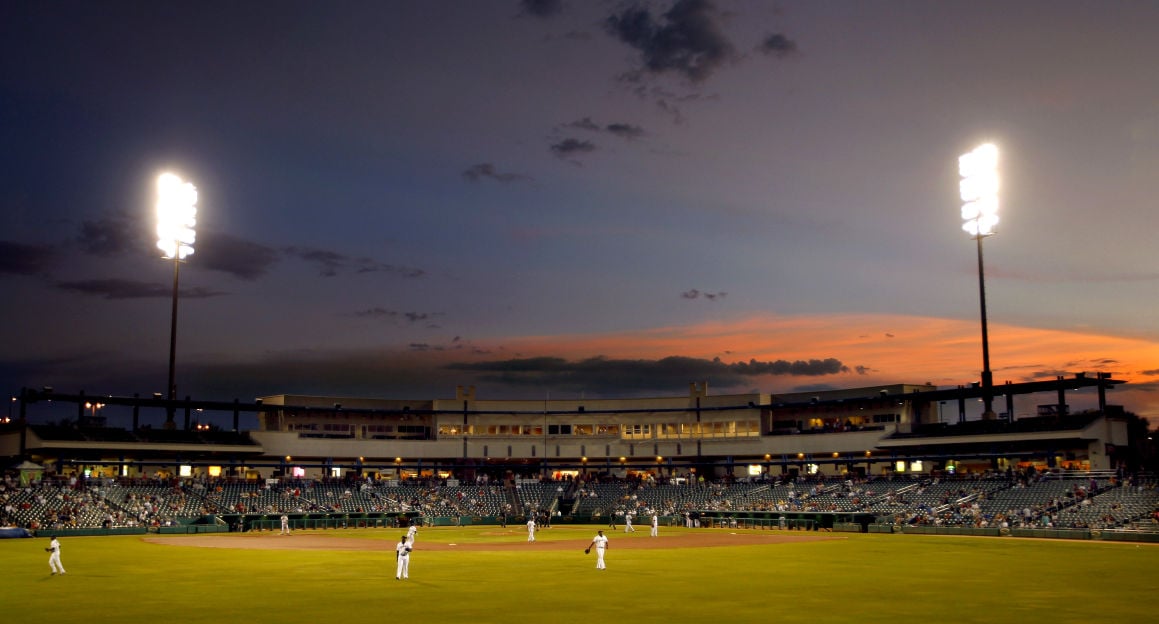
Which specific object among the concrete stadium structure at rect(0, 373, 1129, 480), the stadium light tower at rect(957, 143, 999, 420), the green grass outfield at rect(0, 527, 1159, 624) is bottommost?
the green grass outfield at rect(0, 527, 1159, 624)

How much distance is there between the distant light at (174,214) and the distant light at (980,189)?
67.8 meters

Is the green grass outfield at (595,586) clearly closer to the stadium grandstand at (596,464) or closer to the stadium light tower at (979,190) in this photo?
the stadium grandstand at (596,464)

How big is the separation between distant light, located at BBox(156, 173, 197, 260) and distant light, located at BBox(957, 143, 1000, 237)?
6775cm

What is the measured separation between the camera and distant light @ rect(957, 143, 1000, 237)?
2970 inches

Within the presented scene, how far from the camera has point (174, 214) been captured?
88.1 meters

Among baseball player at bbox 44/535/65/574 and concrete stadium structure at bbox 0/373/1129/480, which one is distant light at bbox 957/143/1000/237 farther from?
baseball player at bbox 44/535/65/574

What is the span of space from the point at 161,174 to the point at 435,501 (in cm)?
4093

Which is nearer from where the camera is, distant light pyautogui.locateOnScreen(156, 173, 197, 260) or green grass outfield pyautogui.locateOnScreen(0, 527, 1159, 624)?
green grass outfield pyautogui.locateOnScreen(0, 527, 1159, 624)

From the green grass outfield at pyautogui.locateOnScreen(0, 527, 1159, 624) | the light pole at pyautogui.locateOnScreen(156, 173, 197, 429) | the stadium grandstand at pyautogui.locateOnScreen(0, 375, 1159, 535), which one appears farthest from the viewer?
the light pole at pyautogui.locateOnScreen(156, 173, 197, 429)

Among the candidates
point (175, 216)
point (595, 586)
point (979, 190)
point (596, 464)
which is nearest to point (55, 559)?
point (595, 586)

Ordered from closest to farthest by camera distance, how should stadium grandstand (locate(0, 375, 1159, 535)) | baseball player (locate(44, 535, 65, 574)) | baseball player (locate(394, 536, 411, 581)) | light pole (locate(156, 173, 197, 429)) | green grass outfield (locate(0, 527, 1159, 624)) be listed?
1. green grass outfield (locate(0, 527, 1159, 624))
2. baseball player (locate(394, 536, 411, 581))
3. baseball player (locate(44, 535, 65, 574))
4. stadium grandstand (locate(0, 375, 1159, 535))
5. light pole (locate(156, 173, 197, 429))

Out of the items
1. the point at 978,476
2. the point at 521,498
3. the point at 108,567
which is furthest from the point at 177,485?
the point at 978,476

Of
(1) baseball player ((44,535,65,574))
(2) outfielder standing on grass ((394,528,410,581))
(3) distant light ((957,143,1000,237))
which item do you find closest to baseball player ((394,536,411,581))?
(2) outfielder standing on grass ((394,528,410,581))

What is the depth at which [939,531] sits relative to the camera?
6762cm
